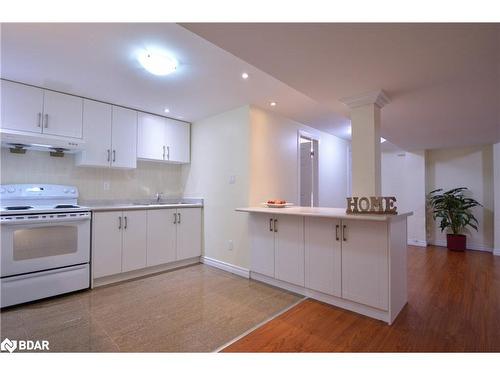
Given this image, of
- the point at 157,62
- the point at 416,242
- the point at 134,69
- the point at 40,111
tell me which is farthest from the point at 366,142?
the point at 416,242

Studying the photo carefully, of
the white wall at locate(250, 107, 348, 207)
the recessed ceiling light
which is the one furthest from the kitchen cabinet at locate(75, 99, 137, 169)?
the white wall at locate(250, 107, 348, 207)

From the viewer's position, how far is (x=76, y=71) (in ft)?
7.66

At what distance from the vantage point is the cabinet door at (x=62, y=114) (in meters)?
2.73

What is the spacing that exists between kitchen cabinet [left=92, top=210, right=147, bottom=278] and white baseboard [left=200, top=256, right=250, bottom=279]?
926 mm

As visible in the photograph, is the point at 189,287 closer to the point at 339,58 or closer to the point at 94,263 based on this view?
the point at 94,263

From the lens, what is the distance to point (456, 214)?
15.2 feet

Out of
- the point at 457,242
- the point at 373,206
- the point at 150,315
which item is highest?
the point at 373,206

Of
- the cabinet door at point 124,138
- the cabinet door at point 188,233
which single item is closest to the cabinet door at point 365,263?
the cabinet door at point 188,233

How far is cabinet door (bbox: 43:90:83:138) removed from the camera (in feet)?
8.96

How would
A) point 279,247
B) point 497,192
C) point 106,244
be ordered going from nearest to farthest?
point 279,247 < point 106,244 < point 497,192

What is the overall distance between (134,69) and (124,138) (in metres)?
1.35

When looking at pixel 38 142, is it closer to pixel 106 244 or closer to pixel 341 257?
pixel 106 244
